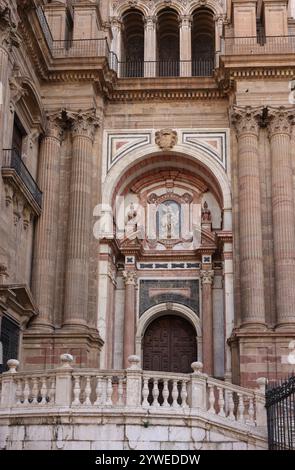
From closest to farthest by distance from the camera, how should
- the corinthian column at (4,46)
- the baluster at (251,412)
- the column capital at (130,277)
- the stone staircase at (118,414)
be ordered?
the stone staircase at (118,414)
the baluster at (251,412)
the corinthian column at (4,46)
the column capital at (130,277)

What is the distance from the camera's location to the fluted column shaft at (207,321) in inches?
838

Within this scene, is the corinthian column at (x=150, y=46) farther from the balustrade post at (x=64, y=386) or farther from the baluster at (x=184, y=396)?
the balustrade post at (x=64, y=386)

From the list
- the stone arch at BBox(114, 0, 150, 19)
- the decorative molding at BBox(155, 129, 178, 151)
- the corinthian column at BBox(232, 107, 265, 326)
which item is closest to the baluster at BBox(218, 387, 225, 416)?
the corinthian column at BBox(232, 107, 265, 326)

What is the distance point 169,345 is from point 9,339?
615cm

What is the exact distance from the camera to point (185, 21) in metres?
24.7

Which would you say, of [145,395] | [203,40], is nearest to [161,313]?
[145,395]

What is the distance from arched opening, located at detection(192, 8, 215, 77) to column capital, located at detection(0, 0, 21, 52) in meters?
8.45

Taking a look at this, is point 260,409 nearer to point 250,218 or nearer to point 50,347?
point 50,347

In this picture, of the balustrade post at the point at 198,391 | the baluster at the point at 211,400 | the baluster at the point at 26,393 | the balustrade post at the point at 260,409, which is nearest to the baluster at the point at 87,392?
the baluster at the point at 26,393

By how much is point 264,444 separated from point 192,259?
9.57m

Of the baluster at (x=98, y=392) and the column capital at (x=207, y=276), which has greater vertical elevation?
the column capital at (x=207, y=276)

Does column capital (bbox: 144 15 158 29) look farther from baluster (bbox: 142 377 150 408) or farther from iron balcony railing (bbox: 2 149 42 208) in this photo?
baluster (bbox: 142 377 150 408)

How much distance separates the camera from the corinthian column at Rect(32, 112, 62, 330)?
20047mm
